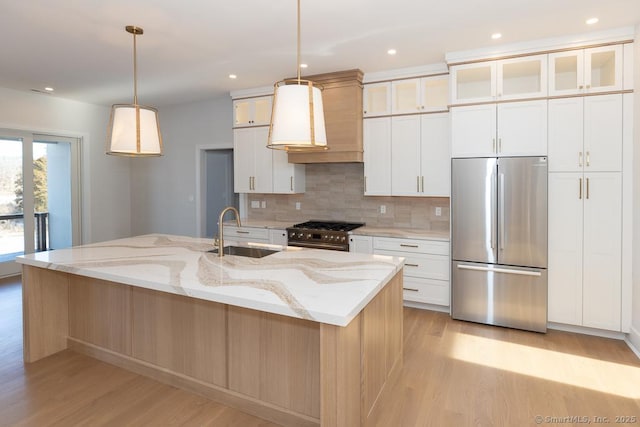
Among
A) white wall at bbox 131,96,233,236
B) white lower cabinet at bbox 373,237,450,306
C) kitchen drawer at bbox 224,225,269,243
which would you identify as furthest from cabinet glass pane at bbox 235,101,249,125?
white lower cabinet at bbox 373,237,450,306

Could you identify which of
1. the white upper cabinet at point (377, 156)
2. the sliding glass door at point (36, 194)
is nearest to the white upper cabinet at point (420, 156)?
the white upper cabinet at point (377, 156)

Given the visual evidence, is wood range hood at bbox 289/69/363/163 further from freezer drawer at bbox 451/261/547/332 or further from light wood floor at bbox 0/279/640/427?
light wood floor at bbox 0/279/640/427

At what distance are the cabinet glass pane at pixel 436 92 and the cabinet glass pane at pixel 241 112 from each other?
2.44 m

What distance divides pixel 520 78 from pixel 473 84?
1.49 feet

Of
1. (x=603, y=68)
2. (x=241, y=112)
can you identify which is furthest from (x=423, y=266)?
(x=241, y=112)

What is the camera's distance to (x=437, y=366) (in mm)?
2811

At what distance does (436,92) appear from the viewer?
168 inches

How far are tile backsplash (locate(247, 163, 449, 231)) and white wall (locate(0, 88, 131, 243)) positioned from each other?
115 inches

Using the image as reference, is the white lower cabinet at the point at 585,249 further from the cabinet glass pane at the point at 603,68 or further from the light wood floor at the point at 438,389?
the cabinet glass pane at the point at 603,68

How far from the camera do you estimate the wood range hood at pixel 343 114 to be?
14.1 feet

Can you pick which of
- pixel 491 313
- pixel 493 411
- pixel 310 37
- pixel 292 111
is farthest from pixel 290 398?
pixel 310 37

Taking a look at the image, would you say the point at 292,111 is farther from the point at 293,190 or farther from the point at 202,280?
the point at 293,190

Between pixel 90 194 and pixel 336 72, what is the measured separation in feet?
14.7

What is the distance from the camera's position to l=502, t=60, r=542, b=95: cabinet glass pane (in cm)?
363
